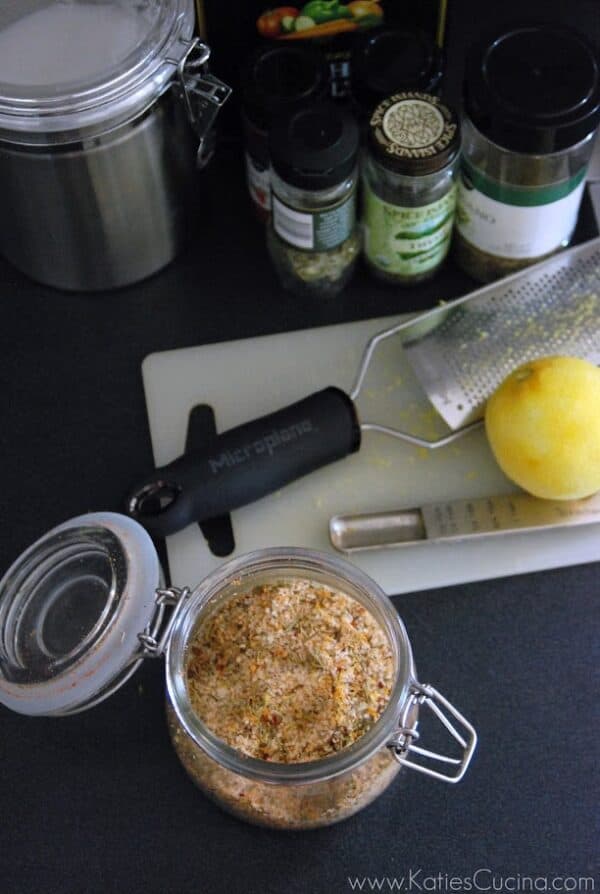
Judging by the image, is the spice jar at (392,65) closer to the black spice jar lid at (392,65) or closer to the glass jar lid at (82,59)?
the black spice jar lid at (392,65)

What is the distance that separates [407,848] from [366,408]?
33 centimetres

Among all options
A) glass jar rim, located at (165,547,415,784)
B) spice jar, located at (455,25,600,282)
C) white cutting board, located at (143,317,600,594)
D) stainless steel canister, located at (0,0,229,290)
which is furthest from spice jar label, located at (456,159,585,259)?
glass jar rim, located at (165,547,415,784)

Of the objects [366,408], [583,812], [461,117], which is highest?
[461,117]

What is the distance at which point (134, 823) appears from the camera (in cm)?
73

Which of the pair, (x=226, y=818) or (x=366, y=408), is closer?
(x=226, y=818)

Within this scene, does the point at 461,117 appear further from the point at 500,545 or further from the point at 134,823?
the point at 134,823

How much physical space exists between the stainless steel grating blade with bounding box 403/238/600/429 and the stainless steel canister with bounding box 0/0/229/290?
0.78 ft

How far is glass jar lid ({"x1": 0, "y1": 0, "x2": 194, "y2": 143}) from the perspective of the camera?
2.36 ft

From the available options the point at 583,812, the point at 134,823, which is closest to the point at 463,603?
the point at 583,812

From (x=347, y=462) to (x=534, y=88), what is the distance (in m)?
0.30

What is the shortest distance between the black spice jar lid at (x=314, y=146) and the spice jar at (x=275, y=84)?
0.10 ft

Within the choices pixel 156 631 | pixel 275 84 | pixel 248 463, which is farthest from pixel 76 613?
pixel 275 84

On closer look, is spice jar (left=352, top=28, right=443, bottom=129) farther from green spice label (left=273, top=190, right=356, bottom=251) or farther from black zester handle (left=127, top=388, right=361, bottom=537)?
black zester handle (left=127, top=388, right=361, bottom=537)

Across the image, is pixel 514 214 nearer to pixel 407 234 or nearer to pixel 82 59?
pixel 407 234
